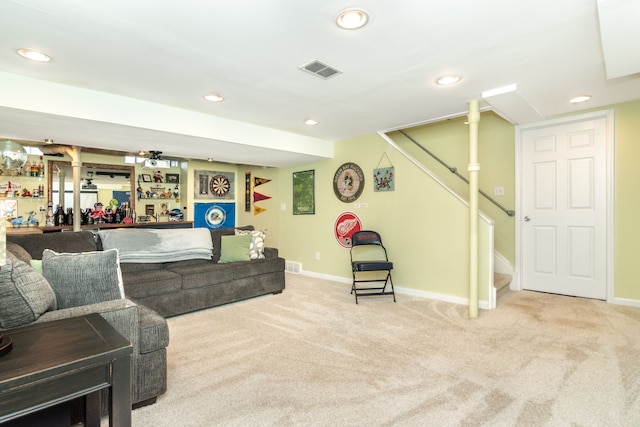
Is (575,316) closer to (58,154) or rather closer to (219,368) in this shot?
(219,368)

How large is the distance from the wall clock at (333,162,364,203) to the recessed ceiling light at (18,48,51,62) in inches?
137

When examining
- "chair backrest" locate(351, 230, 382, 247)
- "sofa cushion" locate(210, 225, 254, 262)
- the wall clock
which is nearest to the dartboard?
"sofa cushion" locate(210, 225, 254, 262)

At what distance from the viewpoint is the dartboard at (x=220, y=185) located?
691cm

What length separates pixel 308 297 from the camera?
158 inches

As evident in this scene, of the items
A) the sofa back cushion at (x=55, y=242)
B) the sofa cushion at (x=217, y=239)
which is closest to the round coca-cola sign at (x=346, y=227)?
the sofa cushion at (x=217, y=239)

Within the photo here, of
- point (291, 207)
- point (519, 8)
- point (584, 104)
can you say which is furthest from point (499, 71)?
point (291, 207)

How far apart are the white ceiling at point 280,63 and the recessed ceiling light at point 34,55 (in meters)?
0.05

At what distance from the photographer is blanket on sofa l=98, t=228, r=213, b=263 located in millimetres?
3400

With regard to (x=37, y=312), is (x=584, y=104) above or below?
above

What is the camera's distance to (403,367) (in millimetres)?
2201

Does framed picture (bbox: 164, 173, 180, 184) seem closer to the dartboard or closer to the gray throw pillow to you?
the dartboard

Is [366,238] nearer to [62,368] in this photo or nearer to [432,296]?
[432,296]

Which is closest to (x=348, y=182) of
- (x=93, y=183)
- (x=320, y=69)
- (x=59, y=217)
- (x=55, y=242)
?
(x=320, y=69)

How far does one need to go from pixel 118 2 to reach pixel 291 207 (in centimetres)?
420
